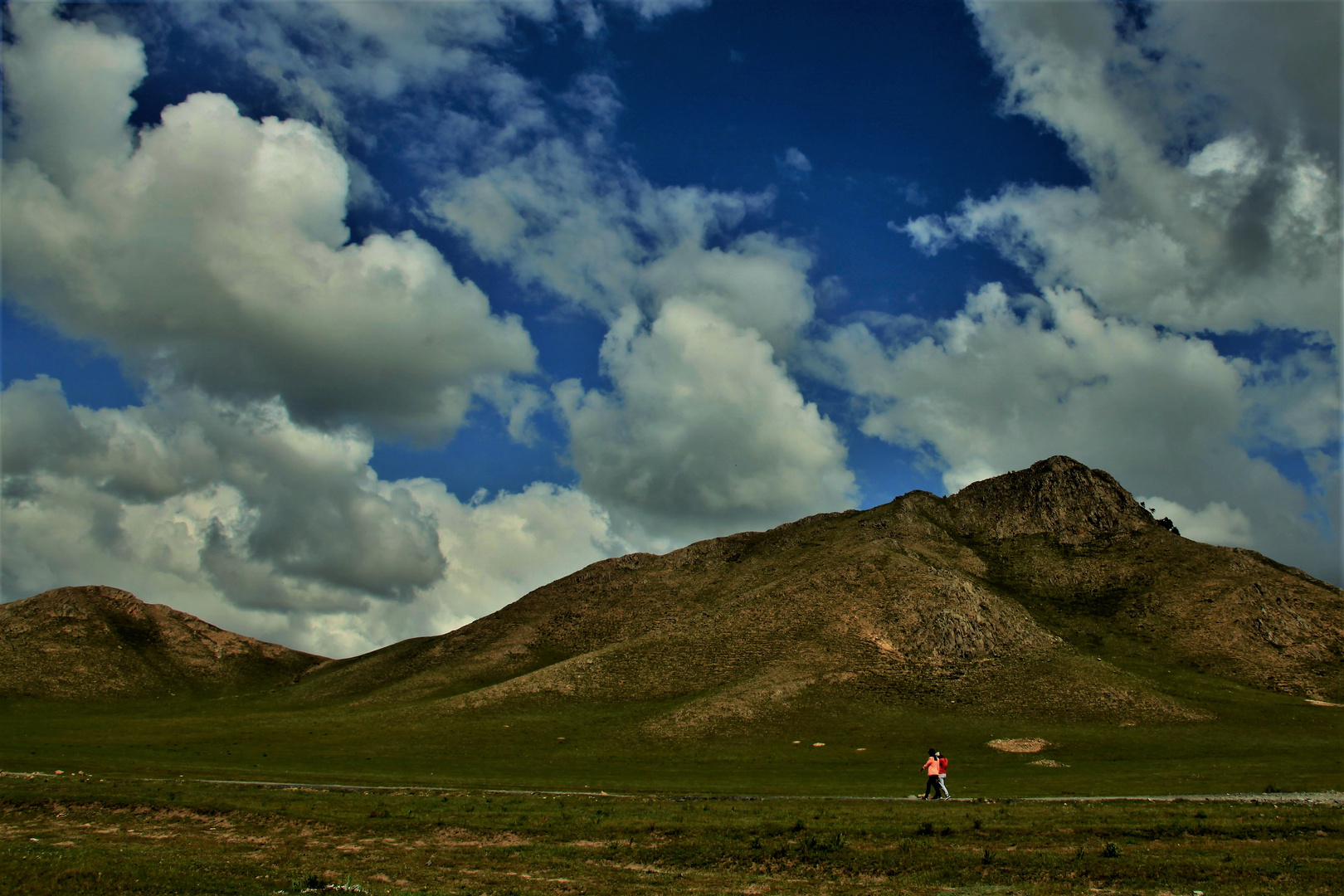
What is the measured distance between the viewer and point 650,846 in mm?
29875

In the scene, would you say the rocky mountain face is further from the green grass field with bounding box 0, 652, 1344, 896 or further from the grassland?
the grassland

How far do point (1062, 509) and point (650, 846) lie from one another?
183298mm

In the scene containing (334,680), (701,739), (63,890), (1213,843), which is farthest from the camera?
(334,680)

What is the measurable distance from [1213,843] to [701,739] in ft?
231

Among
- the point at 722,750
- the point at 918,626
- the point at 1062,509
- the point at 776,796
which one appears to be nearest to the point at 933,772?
the point at 776,796

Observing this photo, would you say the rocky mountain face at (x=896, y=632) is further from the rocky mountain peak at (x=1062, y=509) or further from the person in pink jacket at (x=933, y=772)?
the person in pink jacket at (x=933, y=772)

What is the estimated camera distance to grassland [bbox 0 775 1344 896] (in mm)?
22875

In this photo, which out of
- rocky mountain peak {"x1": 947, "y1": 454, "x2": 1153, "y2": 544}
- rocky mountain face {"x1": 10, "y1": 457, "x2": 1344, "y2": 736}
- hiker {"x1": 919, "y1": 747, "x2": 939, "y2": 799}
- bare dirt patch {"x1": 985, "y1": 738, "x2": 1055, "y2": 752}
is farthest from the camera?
rocky mountain peak {"x1": 947, "y1": 454, "x2": 1153, "y2": 544}

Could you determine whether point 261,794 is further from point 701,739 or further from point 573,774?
point 701,739

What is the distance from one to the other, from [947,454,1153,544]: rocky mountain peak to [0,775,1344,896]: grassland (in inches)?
6288

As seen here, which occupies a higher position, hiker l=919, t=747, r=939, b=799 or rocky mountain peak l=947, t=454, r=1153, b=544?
rocky mountain peak l=947, t=454, r=1153, b=544

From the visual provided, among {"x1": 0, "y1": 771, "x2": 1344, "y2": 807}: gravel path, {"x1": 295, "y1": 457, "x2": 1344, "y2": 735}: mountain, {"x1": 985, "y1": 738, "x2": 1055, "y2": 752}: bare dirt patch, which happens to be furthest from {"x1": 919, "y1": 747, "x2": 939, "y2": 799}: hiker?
{"x1": 295, "y1": 457, "x2": 1344, "y2": 735}: mountain

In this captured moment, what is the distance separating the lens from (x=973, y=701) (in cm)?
10656

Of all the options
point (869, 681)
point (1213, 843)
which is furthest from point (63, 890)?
point (869, 681)
